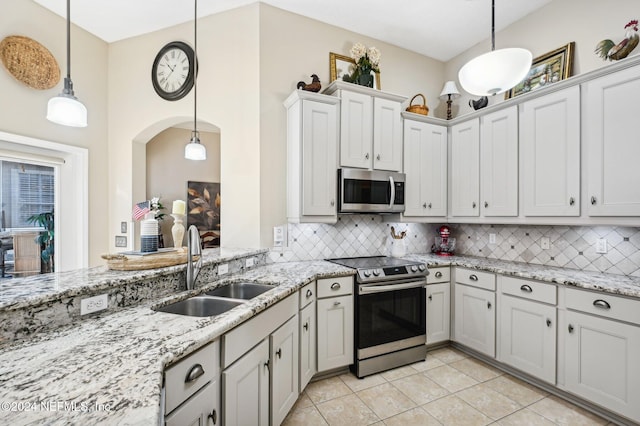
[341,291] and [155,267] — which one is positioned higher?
[155,267]

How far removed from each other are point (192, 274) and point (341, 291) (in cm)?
121

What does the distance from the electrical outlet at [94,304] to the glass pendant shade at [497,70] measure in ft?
7.19

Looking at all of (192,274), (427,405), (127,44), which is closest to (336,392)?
(427,405)

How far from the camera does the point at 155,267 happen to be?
1.75 metres

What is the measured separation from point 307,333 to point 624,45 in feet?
10.4

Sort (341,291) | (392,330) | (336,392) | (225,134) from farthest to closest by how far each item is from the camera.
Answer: (225,134) < (392,330) < (341,291) < (336,392)

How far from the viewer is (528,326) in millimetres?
2377

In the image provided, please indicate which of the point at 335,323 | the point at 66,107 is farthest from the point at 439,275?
the point at 66,107

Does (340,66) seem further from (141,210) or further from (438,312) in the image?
(438,312)

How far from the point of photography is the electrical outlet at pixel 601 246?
7.75ft

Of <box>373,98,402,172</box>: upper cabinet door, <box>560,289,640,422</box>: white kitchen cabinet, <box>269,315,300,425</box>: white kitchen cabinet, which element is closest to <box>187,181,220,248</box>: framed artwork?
<box>373,98,402,172</box>: upper cabinet door

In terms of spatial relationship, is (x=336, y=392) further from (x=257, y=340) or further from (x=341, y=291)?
(x=257, y=340)

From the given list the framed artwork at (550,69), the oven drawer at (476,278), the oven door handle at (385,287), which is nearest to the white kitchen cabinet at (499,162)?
the framed artwork at (550,69)

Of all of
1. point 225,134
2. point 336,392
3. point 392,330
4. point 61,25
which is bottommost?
point 336,392
